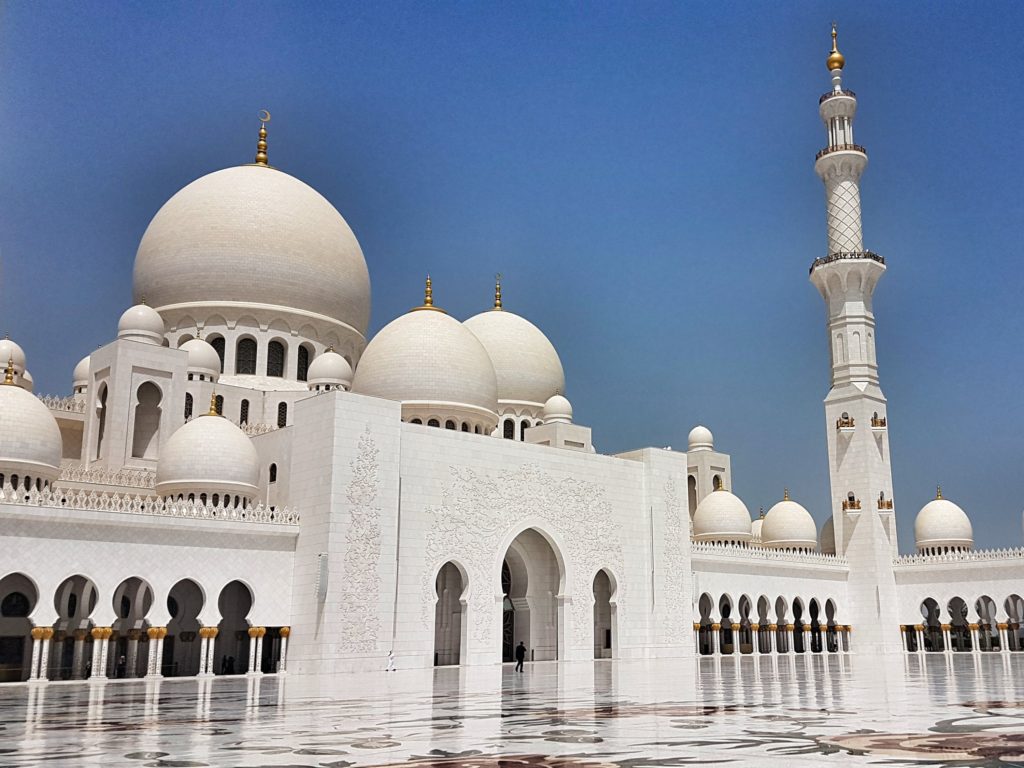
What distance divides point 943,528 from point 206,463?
21.2m

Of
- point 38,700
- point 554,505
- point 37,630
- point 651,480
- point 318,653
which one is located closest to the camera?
point 38,700

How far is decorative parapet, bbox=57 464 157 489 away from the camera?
1936 centimetres

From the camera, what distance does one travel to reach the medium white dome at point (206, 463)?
1845cm

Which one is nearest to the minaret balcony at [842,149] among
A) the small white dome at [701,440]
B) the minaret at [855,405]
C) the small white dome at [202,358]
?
the minaret at [855,405]

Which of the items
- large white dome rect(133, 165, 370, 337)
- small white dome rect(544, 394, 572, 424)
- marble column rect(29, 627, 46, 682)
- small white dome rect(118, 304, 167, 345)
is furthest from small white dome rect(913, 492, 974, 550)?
marble column rect(29, 627, 46, 682)

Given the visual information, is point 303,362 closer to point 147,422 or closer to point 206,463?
point 147,422

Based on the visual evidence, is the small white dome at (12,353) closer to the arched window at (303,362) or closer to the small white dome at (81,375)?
the small white dome at (81,375)

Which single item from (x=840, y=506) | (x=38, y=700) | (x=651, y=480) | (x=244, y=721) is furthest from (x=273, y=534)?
(x=840, y=506)

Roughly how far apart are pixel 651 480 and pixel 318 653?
9211 mm

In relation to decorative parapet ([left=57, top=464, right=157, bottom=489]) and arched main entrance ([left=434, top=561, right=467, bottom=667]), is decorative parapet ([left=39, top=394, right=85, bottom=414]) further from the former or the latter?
arched main entrance ([left=434, top=561, right=467, bottom=667])

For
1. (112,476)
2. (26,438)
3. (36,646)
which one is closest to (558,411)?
(112,476)

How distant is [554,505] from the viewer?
21812mm

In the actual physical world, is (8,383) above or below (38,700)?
above

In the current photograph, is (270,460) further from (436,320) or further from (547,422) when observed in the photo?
(547,422)
